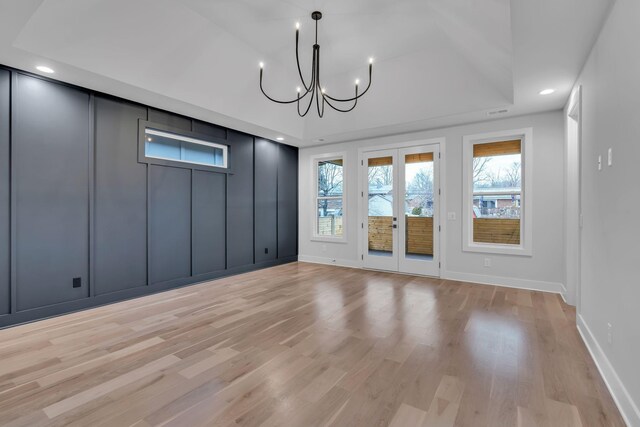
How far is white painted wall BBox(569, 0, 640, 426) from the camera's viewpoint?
65.4 inches

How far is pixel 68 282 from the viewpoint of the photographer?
11.3 feet

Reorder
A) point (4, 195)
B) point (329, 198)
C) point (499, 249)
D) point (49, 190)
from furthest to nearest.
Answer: point (329, 198) → point (499, 249) → point (49, 190) → point (4, 195)

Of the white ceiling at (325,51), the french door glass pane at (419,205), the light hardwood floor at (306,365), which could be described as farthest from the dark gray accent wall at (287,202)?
the light hardwood floor at (306,365)

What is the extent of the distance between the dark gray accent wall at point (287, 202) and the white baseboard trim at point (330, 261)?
0.27 meters

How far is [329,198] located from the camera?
6629mm

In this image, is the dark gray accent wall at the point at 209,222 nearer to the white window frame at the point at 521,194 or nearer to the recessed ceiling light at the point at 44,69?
the recessed ceiling light at the point at 44,69

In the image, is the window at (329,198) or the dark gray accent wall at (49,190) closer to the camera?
the dark gray accent wall at (49,190)

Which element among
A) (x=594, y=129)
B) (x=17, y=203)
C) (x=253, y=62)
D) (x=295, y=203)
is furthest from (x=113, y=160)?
(x=594, y=129)

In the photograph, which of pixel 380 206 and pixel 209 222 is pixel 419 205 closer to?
pixel 380 206

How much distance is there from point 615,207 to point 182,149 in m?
5.05

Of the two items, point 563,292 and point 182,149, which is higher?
point 182,149

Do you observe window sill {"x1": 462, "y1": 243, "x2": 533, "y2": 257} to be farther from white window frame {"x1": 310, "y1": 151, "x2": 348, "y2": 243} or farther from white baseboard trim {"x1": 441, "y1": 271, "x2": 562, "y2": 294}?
white window frame {"x1": 310, "y1": 151, "x2": 348, "y2": 243}

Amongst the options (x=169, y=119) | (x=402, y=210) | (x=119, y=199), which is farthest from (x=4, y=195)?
(x=402, y=210)

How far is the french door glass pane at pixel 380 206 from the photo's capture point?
574 cm
